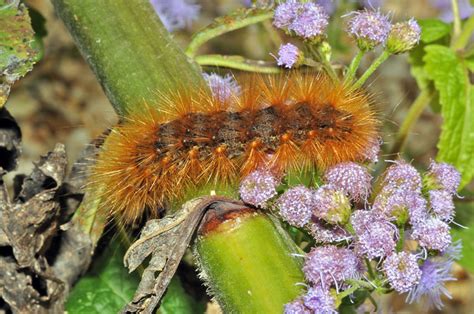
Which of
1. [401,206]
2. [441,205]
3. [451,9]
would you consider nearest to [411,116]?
[451,9]

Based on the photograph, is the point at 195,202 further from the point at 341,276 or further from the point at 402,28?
the point at 402,28

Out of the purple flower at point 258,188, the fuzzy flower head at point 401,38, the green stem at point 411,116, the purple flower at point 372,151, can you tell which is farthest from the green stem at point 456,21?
the purple flower at point 258,188

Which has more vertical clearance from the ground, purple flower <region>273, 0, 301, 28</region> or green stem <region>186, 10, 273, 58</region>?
purple flower <region>273, 0, 301, 28</region>

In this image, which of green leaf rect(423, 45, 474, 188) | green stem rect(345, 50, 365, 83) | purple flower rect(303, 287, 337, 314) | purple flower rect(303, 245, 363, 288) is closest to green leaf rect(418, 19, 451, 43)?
green leaf rect(423, 45, 474, 188)

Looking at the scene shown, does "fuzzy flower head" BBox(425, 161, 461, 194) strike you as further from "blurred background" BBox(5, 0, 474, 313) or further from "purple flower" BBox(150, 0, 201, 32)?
"blurred background" BBox(5, 0, 474, 313)

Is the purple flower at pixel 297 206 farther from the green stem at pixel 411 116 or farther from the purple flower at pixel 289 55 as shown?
the green stem at pixel 411 116

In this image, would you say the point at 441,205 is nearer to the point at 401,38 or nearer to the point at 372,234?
the point at 372,234

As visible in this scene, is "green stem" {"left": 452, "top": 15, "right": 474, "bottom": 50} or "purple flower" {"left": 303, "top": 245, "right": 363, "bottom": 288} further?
"green stem" {"left": 452, "top": 15, "right": 474, "bottom": 50}
